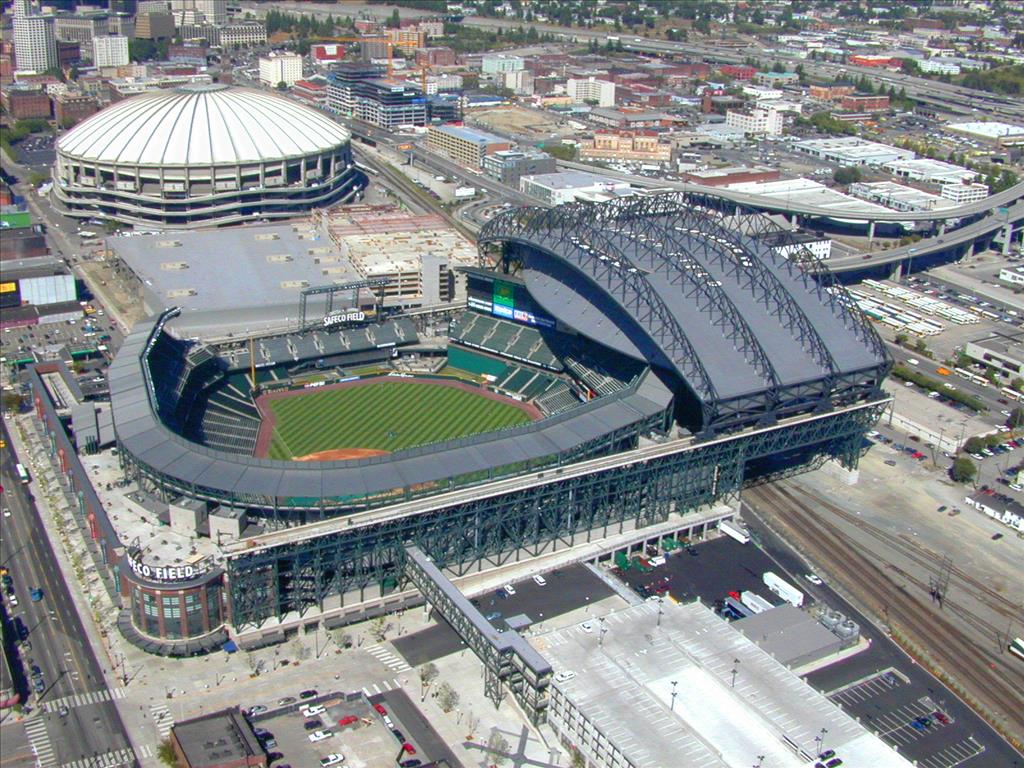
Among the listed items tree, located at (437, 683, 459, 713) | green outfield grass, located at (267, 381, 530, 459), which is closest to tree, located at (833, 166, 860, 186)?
green outfield grass, located at (267, 381, 530, 459)

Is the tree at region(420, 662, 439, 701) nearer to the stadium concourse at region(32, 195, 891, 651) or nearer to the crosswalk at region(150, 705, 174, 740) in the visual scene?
the stadium concourse at region(32, 195, 891, 651)

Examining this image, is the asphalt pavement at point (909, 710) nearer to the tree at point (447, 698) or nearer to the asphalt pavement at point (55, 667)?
the tree at point (447, 698)

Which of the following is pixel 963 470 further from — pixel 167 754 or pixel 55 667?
pixel 55 667

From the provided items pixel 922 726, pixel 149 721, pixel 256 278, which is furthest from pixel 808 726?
pixel 256 278

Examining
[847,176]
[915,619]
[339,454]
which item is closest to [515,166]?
→ [847,176]

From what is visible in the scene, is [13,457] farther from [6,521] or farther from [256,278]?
[256,278]

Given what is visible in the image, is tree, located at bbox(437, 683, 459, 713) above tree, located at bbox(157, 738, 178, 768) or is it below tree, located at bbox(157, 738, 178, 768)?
above
